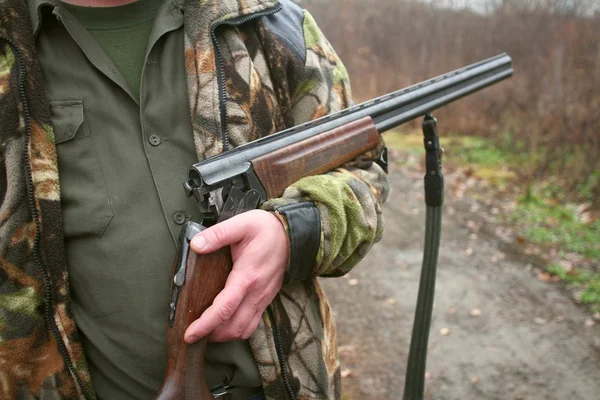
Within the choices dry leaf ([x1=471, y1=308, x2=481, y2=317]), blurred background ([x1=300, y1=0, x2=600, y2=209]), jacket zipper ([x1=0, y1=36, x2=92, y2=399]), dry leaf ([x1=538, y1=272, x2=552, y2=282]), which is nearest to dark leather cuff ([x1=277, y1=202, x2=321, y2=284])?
jacket zipper ([x1=0, y1=36, x2=92, y2=399])

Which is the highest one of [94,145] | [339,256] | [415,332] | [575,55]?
[94,145]

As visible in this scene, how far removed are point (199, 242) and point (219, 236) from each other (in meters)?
0.05

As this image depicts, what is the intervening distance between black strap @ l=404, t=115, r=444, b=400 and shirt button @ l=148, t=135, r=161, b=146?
4.41ft

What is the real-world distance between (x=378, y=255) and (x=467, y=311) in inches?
51.1

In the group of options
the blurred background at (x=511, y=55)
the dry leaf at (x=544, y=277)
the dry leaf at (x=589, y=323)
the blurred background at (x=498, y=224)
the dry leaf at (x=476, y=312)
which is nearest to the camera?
the blurred background at (x=498, y=224)

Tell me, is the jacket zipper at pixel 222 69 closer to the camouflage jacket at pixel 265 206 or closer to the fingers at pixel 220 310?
the camouflage jacket at pixel 265 206

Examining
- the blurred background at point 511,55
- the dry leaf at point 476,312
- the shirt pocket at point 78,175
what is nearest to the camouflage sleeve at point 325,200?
the shirt pocket at point 78,175

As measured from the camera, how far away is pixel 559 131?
7.65 meters

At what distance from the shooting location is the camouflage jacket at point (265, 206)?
1321 mm

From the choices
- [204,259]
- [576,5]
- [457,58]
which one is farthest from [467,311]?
[457,58]

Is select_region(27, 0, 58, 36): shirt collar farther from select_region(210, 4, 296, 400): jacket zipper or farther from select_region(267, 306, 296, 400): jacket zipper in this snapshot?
select_region(267, 306, 296, 400): jacket zipper

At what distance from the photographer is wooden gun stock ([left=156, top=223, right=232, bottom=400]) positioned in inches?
52.6

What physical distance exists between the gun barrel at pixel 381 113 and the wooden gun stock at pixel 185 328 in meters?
0.18

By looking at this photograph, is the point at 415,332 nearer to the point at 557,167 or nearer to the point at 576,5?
the point at 557,167
